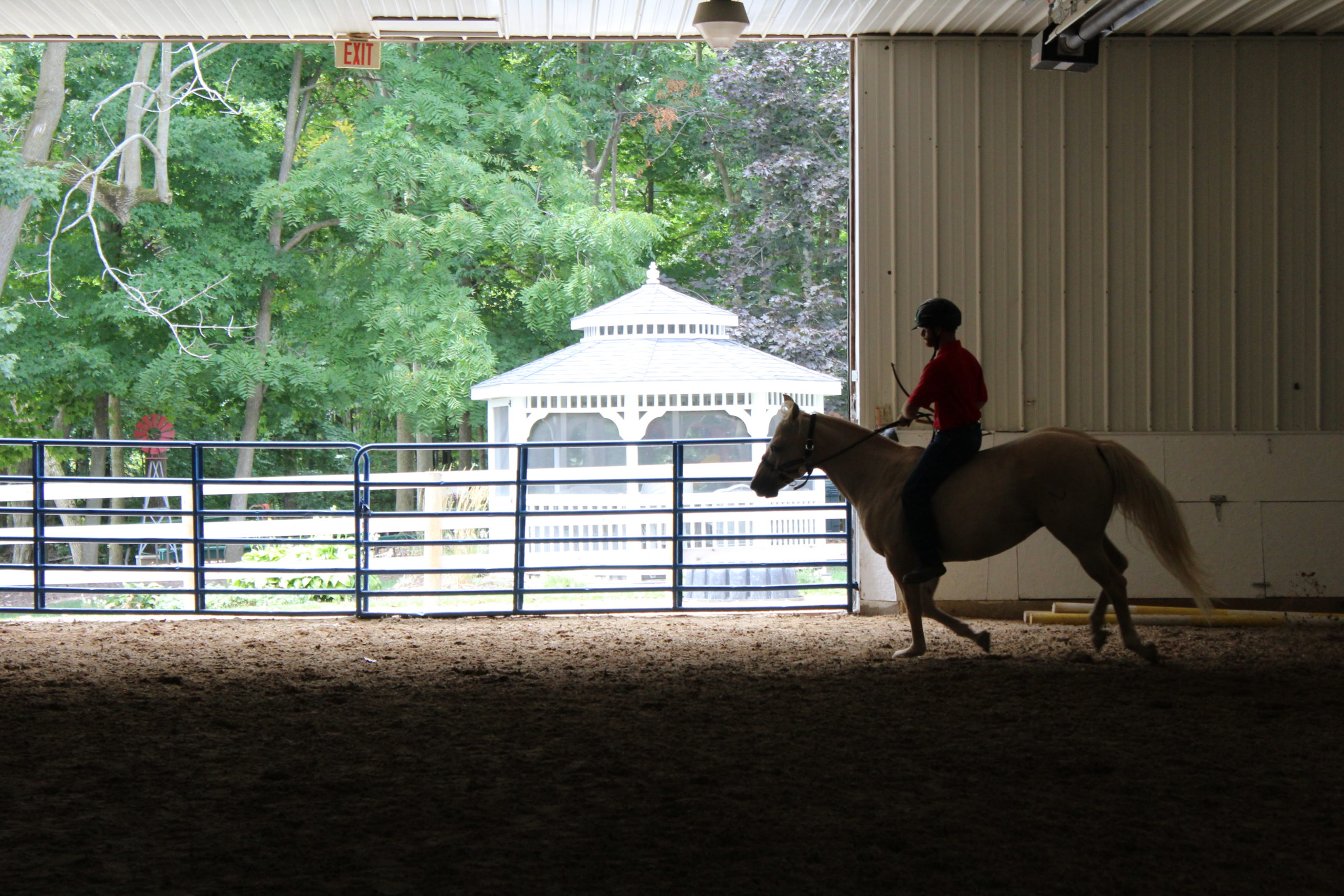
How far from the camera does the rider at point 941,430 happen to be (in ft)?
19.7

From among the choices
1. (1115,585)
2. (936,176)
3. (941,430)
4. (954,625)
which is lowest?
(954,625)

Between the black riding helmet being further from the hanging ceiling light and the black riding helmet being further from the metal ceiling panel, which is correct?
the metal ceiling panel

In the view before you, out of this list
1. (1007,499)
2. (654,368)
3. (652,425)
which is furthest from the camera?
(652,425)

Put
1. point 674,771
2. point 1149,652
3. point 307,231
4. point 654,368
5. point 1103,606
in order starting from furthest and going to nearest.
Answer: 1. point 307,231
2. point 654,368
3. point 1103,606
4. point 1149,652
5. point 674,771

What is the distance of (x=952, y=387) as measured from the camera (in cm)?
601

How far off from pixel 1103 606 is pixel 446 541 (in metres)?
4.31

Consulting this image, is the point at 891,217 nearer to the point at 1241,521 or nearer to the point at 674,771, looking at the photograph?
the point at 1241,521

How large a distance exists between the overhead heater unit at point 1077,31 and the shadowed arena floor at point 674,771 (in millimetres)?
3528

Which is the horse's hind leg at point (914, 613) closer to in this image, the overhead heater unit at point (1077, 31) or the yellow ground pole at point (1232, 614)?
the yellow ground pole at point (1232, 614)

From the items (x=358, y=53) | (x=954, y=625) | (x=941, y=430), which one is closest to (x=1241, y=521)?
(x=954, y=625)

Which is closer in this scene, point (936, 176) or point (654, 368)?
point (936, 176)

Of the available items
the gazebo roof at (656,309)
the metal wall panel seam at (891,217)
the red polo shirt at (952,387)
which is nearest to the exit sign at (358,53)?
the metal wall panel seam at (891,217)

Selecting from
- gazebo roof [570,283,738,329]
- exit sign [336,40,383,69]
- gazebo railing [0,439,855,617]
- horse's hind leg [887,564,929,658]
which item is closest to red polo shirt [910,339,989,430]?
horse's hind leg [887,564,929,658]

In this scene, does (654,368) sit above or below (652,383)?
above
